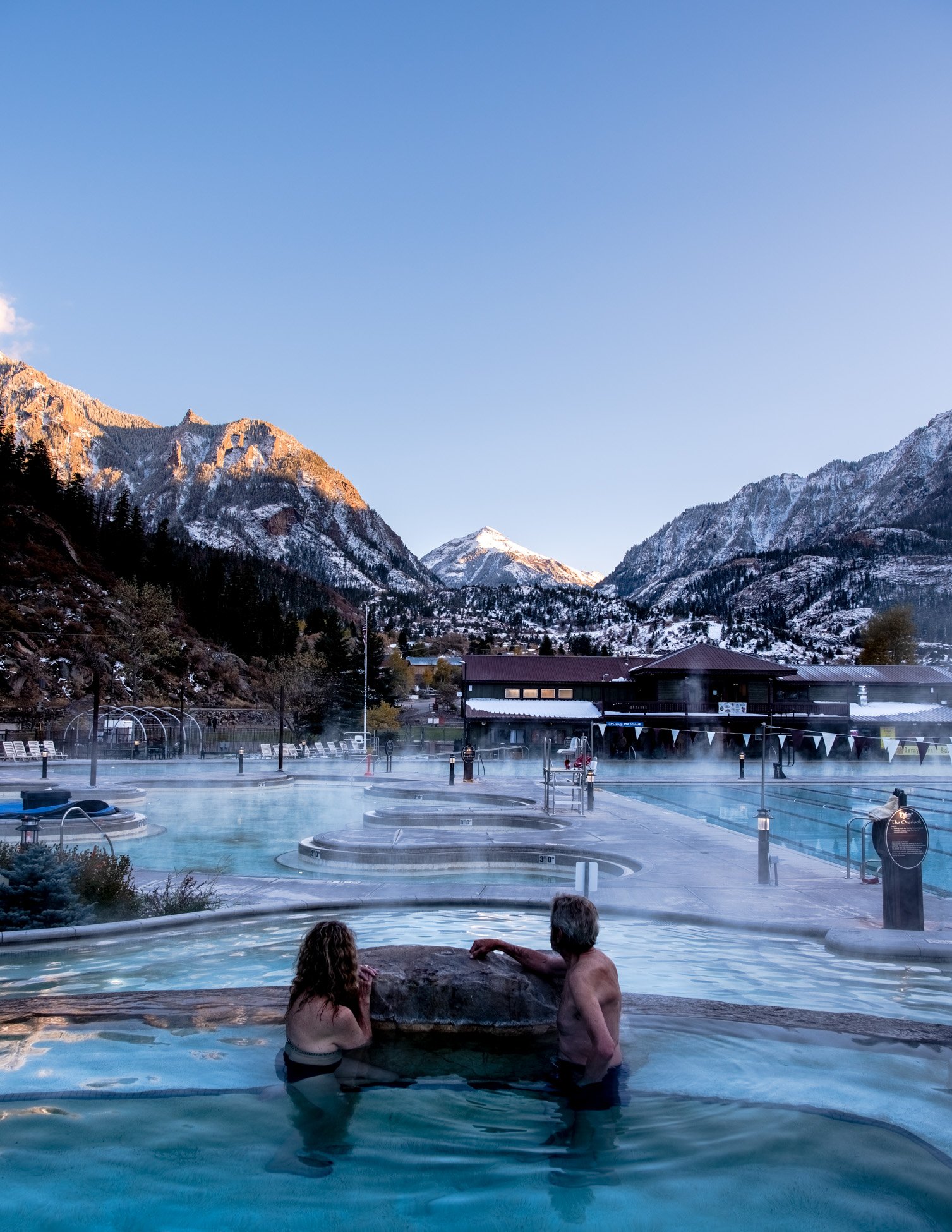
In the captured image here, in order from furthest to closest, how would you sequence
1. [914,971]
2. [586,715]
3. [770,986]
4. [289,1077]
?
[586,715], [914,971], [770,986], [289,1077]

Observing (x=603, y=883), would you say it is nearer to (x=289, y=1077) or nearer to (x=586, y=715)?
(x=289, y=1077)

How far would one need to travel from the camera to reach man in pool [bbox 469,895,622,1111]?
4.83 m

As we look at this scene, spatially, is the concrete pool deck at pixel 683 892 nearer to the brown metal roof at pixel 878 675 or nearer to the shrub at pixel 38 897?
the shrub at pixel 38 897

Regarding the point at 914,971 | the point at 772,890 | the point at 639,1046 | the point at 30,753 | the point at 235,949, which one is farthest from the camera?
the point at 30,753

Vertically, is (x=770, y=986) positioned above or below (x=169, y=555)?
below

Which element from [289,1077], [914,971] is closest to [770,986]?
[914,971]

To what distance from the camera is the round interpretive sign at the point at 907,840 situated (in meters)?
8.38

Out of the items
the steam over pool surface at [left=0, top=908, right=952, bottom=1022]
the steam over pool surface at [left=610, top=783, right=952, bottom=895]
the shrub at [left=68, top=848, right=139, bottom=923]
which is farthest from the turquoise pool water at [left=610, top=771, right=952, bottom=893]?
the shrub at [left=68, top=848, right=139, bottom=923]

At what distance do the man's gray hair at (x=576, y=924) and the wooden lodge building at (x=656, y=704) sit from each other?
4574 cm

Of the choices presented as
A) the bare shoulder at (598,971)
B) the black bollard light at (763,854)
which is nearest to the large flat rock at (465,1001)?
the bare shoulder at (598,971)

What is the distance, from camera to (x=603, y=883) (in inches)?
429

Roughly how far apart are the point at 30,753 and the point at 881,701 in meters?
55.2

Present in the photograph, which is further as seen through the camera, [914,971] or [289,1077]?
[914,971]

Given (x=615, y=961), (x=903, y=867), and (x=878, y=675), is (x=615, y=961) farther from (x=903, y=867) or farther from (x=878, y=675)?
(x=878, y=675)
